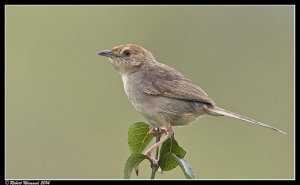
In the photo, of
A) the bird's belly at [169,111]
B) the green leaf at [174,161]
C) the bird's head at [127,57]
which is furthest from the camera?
the bird's head at [127,57]

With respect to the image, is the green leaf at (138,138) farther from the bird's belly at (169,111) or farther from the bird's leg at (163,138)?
the bird's belly at (169,111)

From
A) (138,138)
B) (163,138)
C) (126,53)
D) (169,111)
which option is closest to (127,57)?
(126,53)

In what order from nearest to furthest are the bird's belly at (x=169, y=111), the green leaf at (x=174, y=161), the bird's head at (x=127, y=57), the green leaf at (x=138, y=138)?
the green leaf at (x=174, y=161) < the green leaf at (x=138, y=138) < the bird's belly at (x=169, y=111) < the bird's head at (x=127, y=57)

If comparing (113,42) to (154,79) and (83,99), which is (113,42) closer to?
(83,99)

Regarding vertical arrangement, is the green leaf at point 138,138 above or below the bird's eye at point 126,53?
below

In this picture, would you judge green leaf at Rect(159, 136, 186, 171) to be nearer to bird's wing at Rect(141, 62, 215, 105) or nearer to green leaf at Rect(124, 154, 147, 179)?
green leaf at Rect(124, 154, 147, 179)

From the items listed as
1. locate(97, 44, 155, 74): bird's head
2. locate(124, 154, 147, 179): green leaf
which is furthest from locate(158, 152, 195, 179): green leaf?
locate(97, 44, 155, 74): bird's head

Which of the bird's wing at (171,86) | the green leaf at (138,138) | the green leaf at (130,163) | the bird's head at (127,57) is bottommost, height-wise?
the green leaf at (130,163)

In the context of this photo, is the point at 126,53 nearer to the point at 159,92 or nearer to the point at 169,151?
the point at 159,92

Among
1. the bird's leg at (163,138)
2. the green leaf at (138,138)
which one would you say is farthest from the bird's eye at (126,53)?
the green leaf at (138,138)

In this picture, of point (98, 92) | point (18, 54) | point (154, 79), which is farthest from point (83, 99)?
point (154, 79)
